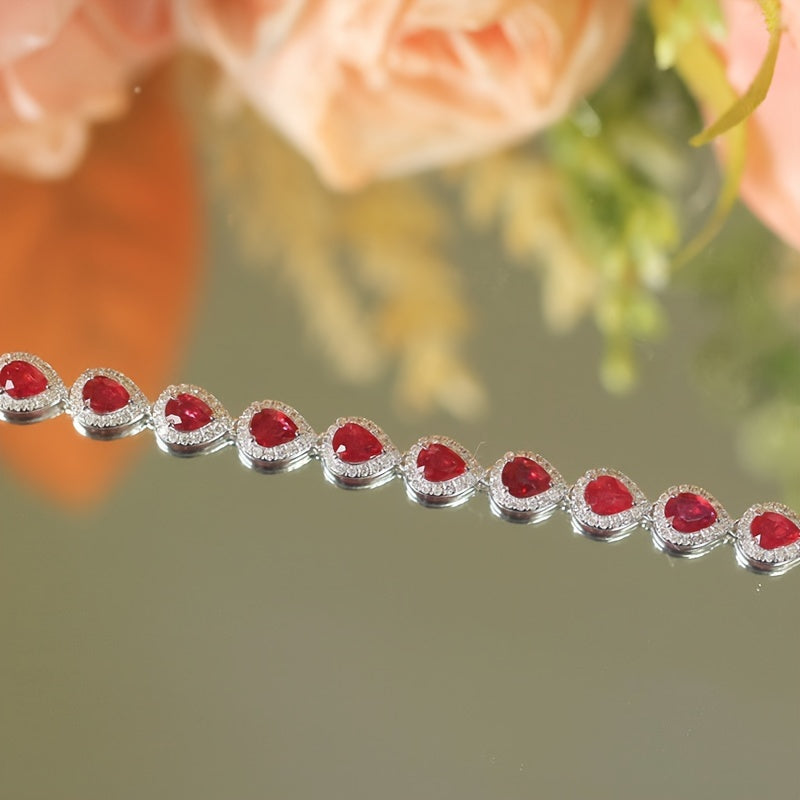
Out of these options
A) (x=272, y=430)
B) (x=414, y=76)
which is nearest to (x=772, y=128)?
(x=414, y=76)

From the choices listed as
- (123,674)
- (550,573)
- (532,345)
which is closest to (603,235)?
(532,345)

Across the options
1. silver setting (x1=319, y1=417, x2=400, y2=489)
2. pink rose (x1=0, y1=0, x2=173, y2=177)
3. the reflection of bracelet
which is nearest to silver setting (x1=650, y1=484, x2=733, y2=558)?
the reflection of bracelet

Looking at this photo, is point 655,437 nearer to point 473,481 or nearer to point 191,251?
point 473,481

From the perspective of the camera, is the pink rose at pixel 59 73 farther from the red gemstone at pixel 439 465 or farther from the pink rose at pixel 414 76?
the red gemstone at pixel 439 465

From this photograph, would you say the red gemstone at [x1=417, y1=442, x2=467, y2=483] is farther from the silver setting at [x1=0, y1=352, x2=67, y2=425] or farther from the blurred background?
the silver setting at [x1=0, y1=352, x2=67, y2=425]

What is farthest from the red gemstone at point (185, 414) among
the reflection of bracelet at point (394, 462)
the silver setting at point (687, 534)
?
the silver setting at point (687, 534)

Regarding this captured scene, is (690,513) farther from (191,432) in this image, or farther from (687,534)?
(191,432)
